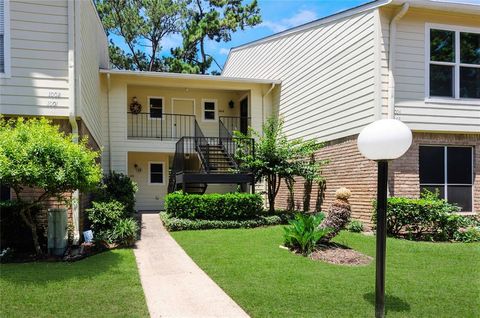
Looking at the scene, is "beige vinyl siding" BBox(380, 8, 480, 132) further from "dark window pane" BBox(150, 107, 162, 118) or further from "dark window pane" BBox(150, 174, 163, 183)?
"dark window pane" BBox(150, 174, 163, 183)

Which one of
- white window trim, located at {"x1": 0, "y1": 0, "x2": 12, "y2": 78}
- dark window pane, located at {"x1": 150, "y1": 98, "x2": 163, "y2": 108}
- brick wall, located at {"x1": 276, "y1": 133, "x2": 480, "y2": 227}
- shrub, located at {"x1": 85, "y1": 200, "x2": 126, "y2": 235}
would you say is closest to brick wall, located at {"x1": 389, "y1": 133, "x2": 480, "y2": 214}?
brick wall, located at {"x1": 276, "y1": 133, "x2": 480, "y2": 227}

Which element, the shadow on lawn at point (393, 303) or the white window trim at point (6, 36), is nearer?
the shadow on lawn at point (393, 303)

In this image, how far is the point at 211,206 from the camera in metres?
11.8

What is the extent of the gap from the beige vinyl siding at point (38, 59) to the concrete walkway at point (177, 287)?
349cm

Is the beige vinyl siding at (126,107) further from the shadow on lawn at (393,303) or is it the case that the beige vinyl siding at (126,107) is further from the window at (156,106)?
the shadow on lawn at (393,303)

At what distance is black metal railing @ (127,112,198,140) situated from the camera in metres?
17.3

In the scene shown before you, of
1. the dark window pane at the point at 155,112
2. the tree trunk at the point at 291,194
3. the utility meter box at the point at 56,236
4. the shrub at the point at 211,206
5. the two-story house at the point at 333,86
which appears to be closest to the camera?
the utility meter box at the point at 56,236

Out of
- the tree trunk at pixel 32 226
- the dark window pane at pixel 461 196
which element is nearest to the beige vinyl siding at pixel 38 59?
the tree trunk at pixel 32 226

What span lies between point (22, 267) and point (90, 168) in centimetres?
187

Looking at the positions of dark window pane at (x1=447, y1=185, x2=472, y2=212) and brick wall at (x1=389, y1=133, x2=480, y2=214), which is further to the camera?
dark window pane at (x1=447, y1=185, x2=472, y2=212)

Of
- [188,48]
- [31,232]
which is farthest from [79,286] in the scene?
[188,48]

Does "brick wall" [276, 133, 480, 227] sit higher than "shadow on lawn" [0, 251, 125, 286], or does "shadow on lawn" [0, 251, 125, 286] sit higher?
"brick wall" [276, 133, 480, 227]

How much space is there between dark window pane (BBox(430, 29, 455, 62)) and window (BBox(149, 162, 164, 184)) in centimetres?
1149

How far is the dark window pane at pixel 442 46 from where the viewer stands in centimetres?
1062
